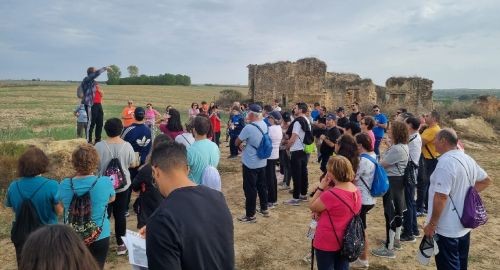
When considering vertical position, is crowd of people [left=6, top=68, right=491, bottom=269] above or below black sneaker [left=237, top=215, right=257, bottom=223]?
above

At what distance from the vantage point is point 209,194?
2424 mm

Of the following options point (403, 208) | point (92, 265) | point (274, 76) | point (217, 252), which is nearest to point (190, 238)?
→ point (217, 252)

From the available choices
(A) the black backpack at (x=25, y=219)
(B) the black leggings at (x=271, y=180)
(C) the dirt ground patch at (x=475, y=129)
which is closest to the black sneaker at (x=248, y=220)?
(B) the black leggings at (x=271, y=180)

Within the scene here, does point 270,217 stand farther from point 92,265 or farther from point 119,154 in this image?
point 92,265

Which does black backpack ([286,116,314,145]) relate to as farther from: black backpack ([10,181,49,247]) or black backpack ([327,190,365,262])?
black backpack ([10,181,49,247])

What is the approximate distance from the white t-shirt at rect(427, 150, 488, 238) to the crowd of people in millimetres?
11

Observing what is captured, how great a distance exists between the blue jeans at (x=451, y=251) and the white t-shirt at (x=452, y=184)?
8 cm

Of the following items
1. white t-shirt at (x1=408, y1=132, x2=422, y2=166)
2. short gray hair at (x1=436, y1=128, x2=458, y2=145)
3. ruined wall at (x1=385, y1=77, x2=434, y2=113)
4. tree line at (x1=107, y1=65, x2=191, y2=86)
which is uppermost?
tree line at (x1=107, y1=65, x2=191, y2=86)

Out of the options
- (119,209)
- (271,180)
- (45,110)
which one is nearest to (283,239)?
(271,180)

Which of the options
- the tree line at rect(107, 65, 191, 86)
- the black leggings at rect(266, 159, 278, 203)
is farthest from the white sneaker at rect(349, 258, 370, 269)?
the tree line at rect(107, 65, 191, 86)

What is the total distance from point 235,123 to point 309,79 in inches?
653

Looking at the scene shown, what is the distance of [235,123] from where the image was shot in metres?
12.6

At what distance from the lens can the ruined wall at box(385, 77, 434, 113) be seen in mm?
25719

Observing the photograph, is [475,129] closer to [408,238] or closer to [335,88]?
[335,88]
